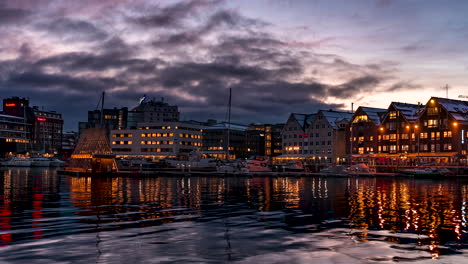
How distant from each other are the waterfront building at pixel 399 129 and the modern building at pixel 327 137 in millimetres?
16375

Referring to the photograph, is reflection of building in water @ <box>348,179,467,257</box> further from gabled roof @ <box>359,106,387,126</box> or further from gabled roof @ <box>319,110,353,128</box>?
gabled roof @ <box>319,110,353,128</box>

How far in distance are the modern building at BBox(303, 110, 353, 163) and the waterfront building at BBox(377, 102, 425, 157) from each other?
53.7 ft

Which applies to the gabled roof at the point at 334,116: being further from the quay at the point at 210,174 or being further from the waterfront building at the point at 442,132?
the quay at the point at 210,174

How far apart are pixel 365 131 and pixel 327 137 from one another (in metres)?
17.7

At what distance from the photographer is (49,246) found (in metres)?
20.5

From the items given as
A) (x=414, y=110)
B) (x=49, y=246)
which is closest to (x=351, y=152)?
(x=414, y=110)

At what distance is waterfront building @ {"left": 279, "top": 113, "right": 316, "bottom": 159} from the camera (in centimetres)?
17062

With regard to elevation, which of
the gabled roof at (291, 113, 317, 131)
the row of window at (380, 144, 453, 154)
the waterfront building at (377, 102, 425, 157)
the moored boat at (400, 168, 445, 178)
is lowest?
the moored boat at (400, 168, 445, 178)

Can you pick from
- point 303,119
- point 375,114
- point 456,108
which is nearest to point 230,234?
point 456,108

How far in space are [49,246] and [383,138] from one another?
132 meters

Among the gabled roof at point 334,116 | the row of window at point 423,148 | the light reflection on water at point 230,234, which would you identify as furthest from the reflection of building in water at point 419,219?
the gabled roof at point 334,116

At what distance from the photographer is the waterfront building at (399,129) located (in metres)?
132

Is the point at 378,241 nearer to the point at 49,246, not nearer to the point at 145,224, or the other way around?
the point at 145,224

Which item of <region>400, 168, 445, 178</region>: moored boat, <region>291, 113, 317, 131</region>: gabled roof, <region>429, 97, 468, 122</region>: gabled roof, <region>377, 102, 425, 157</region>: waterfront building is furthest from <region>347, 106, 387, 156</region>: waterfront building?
<region>400, 168, 445, 178</region>: moored boat
